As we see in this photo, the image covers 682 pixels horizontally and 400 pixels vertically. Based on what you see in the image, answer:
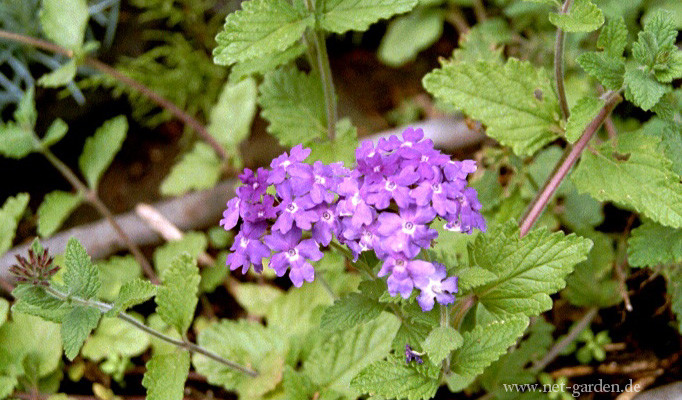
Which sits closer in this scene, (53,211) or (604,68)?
(604,68)

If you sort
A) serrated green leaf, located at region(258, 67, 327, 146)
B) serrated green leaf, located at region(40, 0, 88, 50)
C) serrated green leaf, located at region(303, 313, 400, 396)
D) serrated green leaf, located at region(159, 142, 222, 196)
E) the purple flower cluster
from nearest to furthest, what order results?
1. the purple flower cluster
2. serrated green leaf, located at region(303, 313, 400, 396)
3. serrated green leaf, located at region(258, 67, 327, 146)
4. serrated green leaf, located at region(40, 0, 88, 50)
5. serrated green leaf, located at region(159, 142, 222, 196)

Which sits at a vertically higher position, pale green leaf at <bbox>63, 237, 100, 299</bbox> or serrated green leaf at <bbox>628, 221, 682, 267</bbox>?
pale green leaf at <bbox>63, 237, 100, 299</bbox>

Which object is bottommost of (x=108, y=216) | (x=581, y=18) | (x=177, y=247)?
(x=177, y=247)

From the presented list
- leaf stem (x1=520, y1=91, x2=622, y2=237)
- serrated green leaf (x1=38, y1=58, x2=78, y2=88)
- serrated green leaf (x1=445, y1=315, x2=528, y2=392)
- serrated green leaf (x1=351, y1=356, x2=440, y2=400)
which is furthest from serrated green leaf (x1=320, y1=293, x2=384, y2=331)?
serrated green leaf (x1=38, y1=58, x2=78, y2=88)

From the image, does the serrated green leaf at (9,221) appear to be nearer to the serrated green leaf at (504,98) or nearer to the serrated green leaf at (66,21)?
the serrated green leaf at (66,21)

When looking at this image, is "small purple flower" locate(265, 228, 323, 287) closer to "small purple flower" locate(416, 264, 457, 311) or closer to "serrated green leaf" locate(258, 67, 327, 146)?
"small purple flower" locate(416, 264, 457, 311)

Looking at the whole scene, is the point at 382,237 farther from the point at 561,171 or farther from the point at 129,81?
the point at 129,81

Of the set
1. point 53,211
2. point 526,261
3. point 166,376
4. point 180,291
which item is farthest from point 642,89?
point 53,211

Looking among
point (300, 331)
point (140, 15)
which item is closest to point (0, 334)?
point (300, 331)
